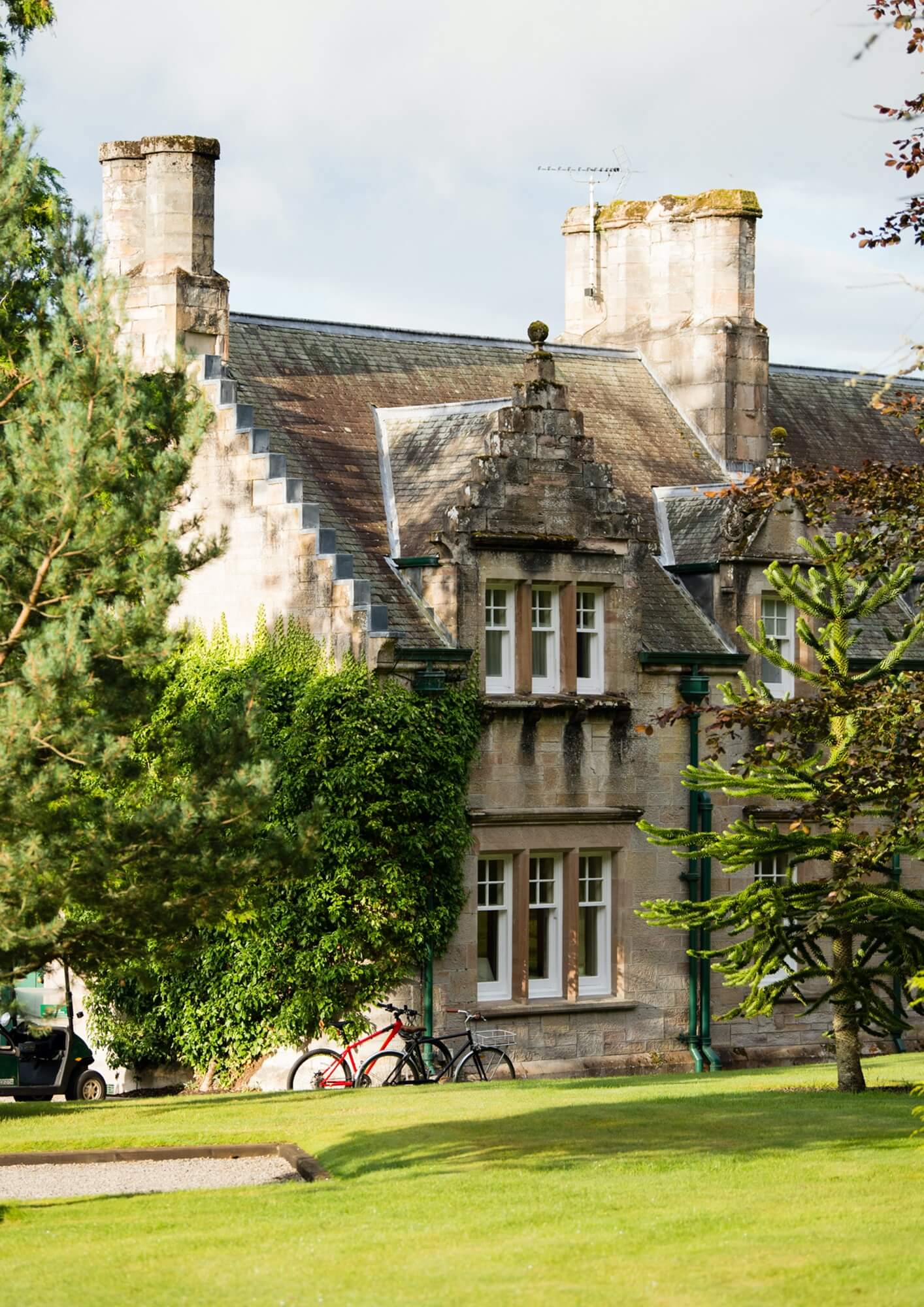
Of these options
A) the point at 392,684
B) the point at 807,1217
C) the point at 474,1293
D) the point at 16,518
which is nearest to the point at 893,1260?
the point at 807,1217

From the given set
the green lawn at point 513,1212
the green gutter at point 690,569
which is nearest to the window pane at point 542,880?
the green gutter at point 690,569

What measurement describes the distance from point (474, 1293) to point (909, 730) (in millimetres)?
7413

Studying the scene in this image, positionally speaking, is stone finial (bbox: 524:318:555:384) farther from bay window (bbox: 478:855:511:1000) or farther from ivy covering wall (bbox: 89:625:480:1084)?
bay window (bbox: 478:855:511:1000)

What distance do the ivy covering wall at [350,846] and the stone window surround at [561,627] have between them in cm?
94

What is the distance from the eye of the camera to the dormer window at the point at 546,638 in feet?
97.2

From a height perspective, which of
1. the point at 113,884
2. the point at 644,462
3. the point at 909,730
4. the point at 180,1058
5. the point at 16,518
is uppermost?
the point at 644,462

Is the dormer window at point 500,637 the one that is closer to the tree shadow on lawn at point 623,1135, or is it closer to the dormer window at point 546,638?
the dormer window at point 546,638

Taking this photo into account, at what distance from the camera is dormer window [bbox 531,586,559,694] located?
29625mm

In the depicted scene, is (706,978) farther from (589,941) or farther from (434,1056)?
(434,1056)

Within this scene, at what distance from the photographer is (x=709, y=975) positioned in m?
30.5

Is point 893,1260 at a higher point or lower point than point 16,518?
lower

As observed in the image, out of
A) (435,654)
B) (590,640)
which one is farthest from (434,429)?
(435,654)

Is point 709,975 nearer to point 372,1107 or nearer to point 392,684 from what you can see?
point 392,684

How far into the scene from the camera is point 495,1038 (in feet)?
93.2
